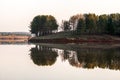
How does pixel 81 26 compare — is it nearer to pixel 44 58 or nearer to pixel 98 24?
pixel 98 24

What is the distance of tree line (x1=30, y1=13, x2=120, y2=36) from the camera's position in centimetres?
15400

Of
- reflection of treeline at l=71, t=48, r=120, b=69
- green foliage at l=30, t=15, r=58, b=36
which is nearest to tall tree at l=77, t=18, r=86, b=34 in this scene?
green foliage at l=30, t=15, r=58, b=36

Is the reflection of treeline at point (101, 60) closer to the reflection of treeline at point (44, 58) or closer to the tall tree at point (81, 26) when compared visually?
the reflection of treeline at point (44, 58)

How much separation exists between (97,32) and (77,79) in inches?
5173

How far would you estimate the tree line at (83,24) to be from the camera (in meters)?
154

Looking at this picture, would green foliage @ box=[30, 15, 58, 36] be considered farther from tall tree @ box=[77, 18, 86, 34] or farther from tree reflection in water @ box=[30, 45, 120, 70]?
tree reflection in water @ box=[30, 45, 120, 70]

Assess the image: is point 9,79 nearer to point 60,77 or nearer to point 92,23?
point 60,77

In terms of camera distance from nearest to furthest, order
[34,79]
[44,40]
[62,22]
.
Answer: [34,79], [44,40], [62,22]

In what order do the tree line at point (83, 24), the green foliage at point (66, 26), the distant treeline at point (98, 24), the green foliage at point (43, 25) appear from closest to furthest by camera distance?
Answer: the distant treeline at point (98, 24)
the tree line at point (83, 24)
the green foliage at point (43, 25)
the green foliage at point (66, 26)

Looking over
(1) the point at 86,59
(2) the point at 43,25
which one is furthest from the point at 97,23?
(1) the point at 86,59

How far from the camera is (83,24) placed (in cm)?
15862

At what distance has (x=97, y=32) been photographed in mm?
157000

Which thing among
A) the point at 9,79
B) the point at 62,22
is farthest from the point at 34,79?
the point at 62,22

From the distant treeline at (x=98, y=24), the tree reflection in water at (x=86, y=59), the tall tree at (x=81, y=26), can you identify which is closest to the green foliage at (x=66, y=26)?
the distant treeline at (x=98, y=24)
